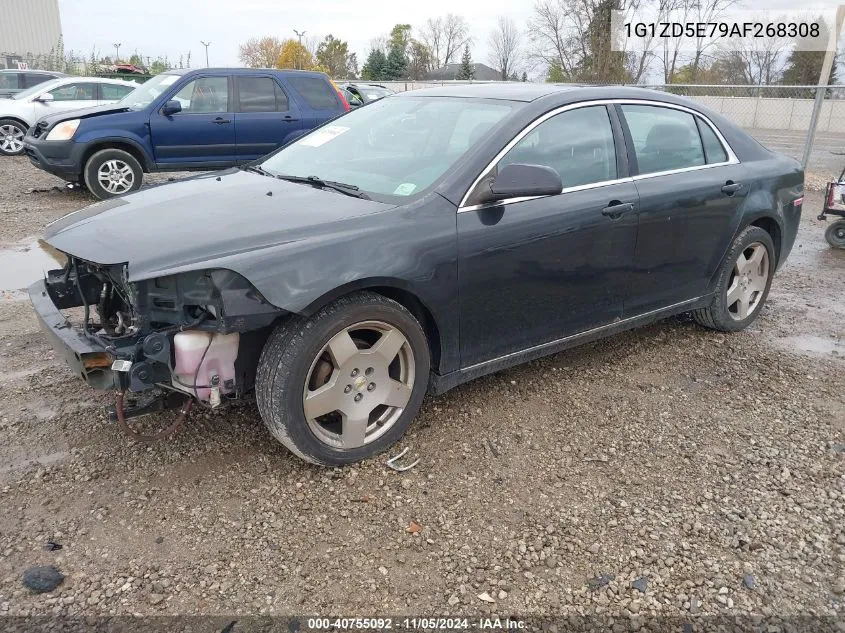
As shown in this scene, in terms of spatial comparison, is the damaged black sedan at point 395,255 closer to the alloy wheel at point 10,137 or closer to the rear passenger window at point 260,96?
the rear passenger window at point 260,96

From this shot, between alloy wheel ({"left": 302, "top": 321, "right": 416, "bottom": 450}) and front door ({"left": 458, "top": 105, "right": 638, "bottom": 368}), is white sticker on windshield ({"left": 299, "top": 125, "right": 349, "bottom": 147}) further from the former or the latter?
alloy wheel ({"left": 302, "top": 321, "right": 416, "bottom": 450})

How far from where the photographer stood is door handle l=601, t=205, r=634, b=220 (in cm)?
373

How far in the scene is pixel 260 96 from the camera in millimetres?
9922

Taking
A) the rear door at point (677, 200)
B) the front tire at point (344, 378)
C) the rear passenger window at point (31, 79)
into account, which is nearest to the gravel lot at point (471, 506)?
the front tire at point (344, 378)

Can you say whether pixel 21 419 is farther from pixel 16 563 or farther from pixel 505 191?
pixel 505 191

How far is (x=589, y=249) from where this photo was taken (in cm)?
370

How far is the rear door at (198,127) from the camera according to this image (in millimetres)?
9344

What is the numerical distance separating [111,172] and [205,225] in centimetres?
728

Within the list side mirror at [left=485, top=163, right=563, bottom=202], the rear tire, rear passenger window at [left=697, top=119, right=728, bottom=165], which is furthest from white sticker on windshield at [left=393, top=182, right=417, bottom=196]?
the rear tire

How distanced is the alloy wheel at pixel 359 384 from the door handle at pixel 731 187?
2538mm

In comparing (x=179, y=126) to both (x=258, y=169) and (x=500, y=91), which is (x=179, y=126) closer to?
(x=258, y=169)

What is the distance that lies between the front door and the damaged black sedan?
0.01 meters

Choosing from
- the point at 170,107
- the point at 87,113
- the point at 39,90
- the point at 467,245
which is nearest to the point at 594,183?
the point at 467,245

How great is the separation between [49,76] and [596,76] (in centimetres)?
2159
